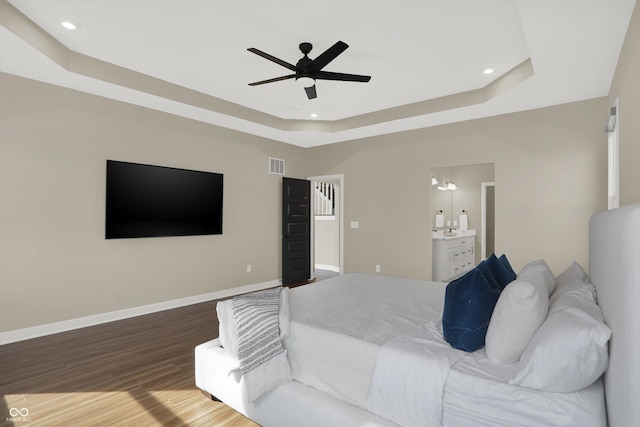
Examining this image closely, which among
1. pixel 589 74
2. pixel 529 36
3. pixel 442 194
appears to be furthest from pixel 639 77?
pixel 442 194

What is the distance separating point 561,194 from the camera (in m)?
4.20

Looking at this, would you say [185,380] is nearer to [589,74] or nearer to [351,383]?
[351,383]

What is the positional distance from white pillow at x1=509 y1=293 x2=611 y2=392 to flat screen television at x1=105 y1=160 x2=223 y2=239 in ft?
13.9

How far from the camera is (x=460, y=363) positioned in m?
1.53

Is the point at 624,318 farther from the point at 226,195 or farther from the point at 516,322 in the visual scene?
the point at 226,195

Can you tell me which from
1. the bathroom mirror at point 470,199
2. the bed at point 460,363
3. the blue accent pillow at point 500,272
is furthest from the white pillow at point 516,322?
the bathroom mirror at point 470,199

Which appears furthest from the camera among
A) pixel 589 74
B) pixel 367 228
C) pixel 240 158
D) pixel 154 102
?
pixel 367 228

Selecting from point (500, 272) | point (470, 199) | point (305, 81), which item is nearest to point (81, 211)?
point (305, 81)

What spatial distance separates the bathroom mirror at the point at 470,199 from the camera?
23.9 feet

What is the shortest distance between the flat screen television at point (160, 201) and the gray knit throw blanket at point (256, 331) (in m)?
2.74

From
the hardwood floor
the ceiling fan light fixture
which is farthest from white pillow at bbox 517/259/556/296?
the ceiling fan light fixture

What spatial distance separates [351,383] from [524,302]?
90 cm

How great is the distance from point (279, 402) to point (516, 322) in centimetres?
128

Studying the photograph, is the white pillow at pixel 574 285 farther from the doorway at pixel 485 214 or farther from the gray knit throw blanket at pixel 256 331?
the doorway at pixel 485 214
